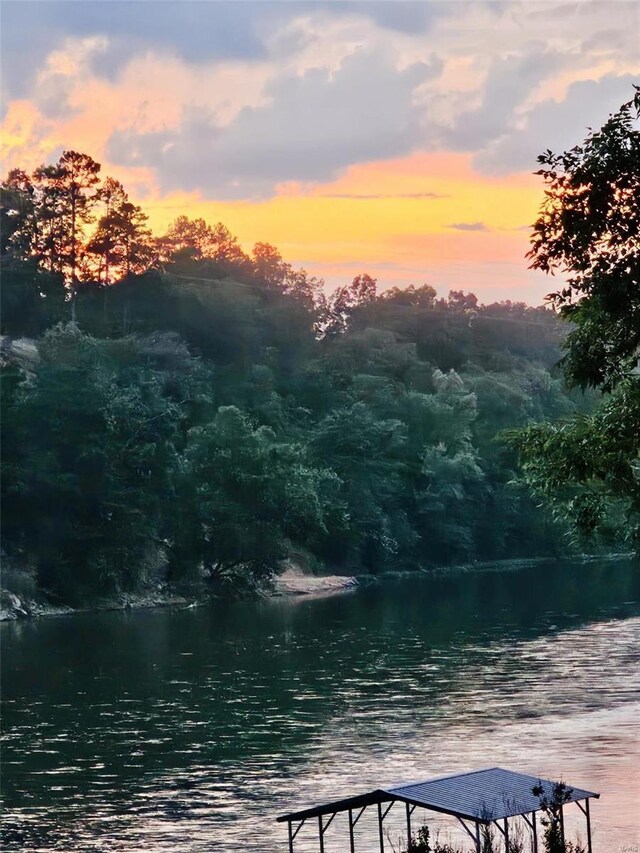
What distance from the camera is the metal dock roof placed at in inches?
956

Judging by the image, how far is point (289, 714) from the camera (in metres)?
51.7

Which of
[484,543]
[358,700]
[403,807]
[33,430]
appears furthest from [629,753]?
[484,543]

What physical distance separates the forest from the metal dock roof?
5601cm

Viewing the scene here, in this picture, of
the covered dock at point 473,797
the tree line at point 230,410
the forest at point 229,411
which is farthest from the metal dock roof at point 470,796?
the forest at point 229,411

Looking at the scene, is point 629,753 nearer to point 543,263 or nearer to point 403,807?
point 403,807

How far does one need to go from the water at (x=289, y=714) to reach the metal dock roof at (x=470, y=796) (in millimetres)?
4842

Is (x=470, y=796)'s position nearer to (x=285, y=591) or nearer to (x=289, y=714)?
(x=289, y=714)

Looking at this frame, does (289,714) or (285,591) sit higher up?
(285,591)

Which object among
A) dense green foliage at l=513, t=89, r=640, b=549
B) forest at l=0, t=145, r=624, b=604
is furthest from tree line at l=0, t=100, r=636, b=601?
dense green foliage at l=513, t=89, r=640, b=549

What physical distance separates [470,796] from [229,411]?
80.2m

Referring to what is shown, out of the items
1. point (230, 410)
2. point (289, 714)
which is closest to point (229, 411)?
point (230, 410)

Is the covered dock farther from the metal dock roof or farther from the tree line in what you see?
the tree line

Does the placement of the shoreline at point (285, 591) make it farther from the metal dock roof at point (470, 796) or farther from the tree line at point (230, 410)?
the metal dock roof at point (470, 796)

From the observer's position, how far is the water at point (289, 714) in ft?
117
